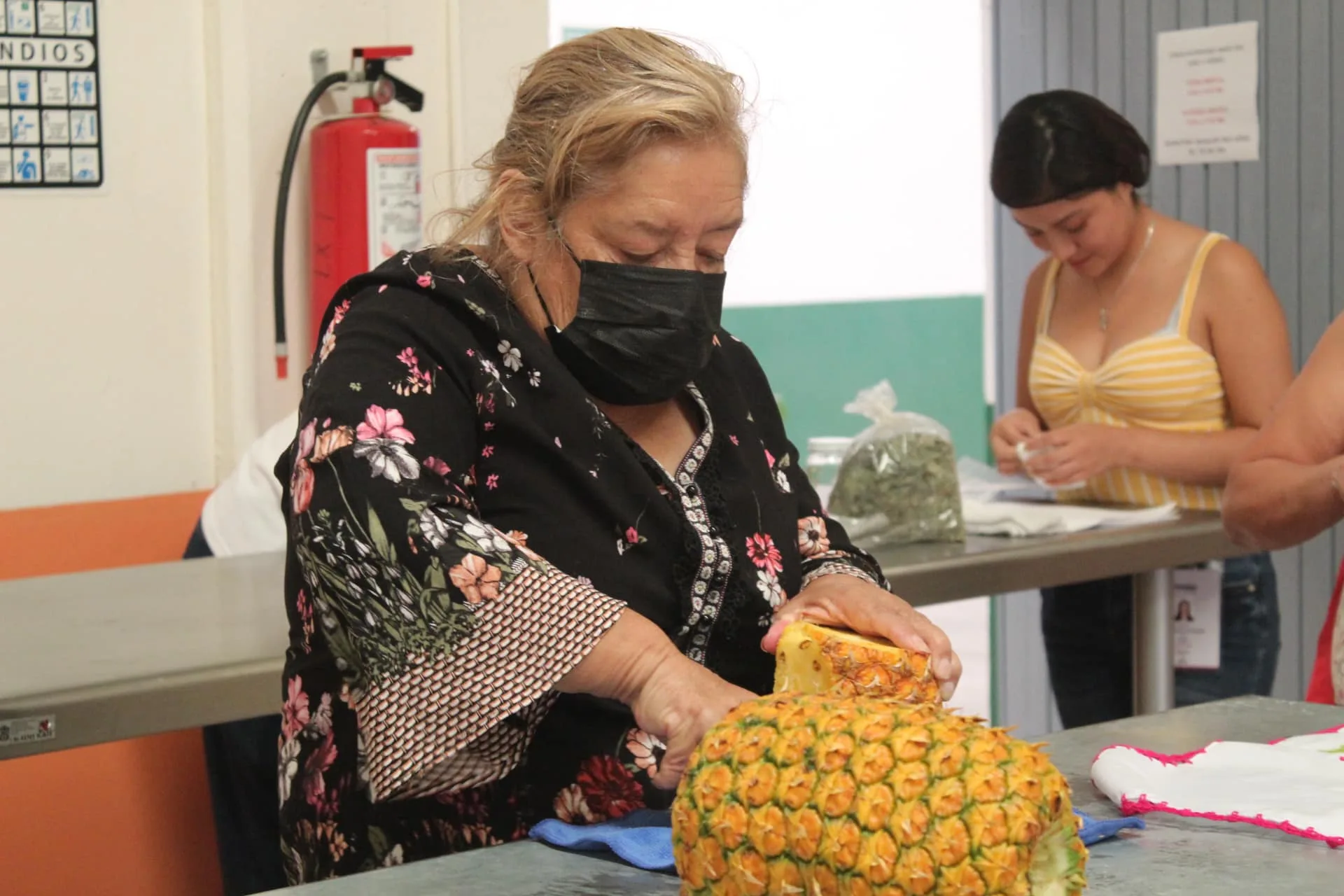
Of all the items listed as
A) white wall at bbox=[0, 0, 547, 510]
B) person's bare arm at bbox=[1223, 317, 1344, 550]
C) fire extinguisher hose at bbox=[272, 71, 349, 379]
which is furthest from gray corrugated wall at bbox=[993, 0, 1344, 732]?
fire extinguisher hose at bbox=[272, 71, 349, 379]

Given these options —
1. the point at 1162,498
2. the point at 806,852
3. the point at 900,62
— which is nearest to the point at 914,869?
the point at 806,852

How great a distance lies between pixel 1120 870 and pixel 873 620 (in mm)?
397

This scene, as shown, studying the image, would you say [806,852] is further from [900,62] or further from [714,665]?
[900,62]

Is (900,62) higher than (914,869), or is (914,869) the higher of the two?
(900,62)

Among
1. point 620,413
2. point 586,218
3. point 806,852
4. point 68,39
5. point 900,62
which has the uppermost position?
point 900,62

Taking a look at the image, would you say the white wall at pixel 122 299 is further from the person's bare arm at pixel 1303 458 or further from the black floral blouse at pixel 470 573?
the person's bare arm at pixel 1303 458

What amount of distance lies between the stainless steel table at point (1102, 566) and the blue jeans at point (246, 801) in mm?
1120

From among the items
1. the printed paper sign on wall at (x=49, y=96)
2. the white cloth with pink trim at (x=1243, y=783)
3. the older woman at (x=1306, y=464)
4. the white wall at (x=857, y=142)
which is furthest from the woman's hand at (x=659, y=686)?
the white wall at (x=857, y=142)

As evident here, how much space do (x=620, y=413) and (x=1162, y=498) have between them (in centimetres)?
192

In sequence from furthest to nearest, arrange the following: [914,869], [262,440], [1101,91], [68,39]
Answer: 1. [1101,91]
2. [68,39]
3. [262,440]
4. [914,869]

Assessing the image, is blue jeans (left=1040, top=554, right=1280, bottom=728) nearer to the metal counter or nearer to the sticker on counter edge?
the metal counter

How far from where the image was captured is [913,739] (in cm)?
114

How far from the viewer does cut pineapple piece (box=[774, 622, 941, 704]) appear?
5.01ft

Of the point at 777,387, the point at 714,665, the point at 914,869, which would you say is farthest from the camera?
the point at 777,387
